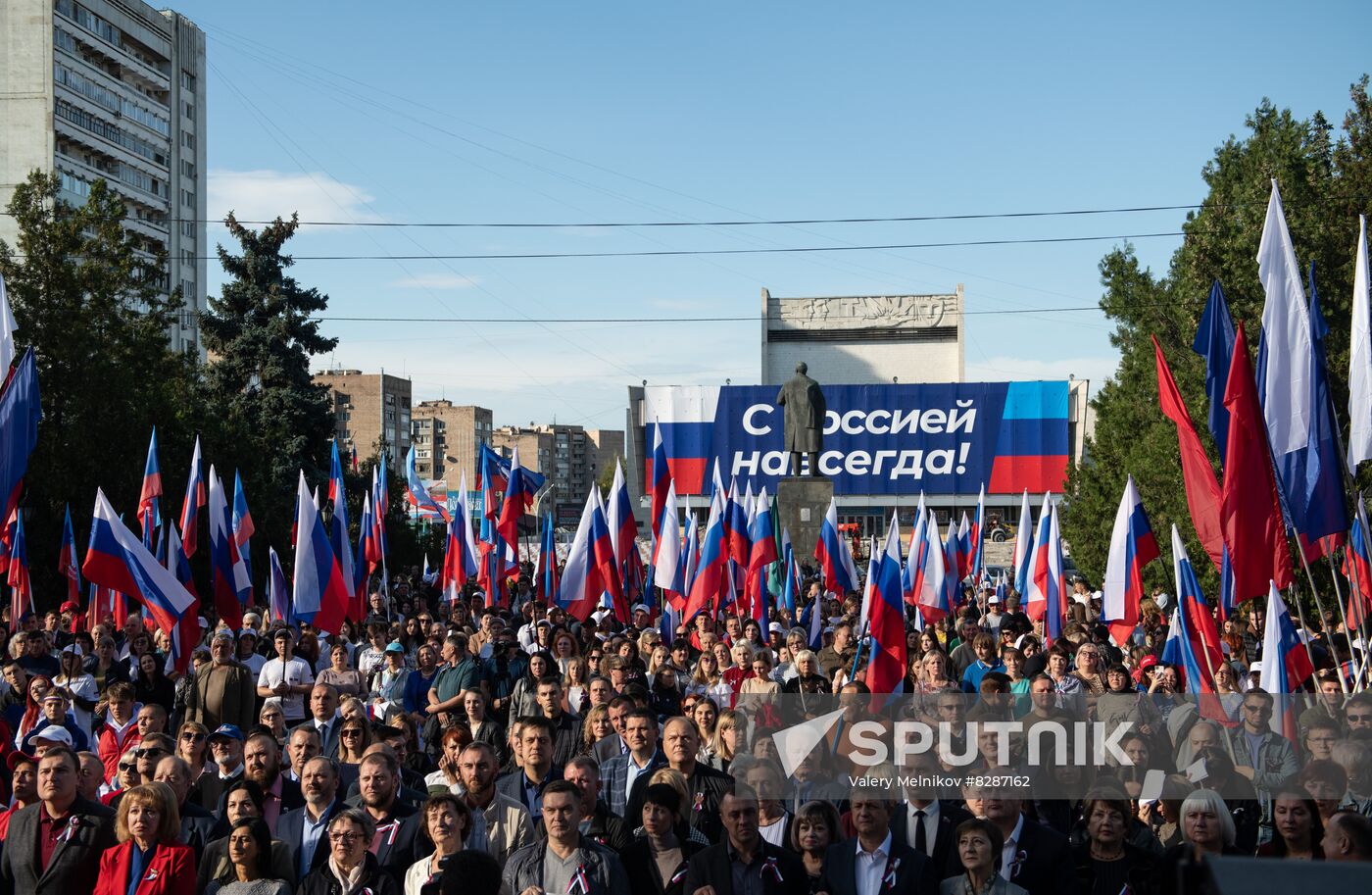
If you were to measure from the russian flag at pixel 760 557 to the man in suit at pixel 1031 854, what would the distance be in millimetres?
12280

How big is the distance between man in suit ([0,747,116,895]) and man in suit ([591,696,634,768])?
2.70m

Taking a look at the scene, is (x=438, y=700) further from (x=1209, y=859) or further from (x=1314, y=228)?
(x=1314, y=228)

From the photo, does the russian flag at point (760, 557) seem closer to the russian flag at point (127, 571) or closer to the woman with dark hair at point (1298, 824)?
the russian flag at point (127, 571)

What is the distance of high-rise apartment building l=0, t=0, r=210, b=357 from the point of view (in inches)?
2470

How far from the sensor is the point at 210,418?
105 feet

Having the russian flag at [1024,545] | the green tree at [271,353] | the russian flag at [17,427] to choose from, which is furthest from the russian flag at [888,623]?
the green tree at [271,353]

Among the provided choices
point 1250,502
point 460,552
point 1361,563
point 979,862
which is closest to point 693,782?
point 979,862

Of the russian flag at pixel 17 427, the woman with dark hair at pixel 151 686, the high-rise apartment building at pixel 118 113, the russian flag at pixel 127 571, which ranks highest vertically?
the high-rise apartment building at pixel 118 113

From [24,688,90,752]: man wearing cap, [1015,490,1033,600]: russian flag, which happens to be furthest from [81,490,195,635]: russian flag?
[1015,490,1033,600]: russian flag

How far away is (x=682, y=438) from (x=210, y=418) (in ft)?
90.7

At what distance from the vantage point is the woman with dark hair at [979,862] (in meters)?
5.37

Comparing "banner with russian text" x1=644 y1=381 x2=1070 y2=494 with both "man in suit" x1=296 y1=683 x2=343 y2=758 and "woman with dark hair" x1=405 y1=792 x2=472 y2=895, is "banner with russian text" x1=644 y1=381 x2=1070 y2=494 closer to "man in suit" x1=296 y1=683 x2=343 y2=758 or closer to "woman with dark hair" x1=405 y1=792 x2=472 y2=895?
"man in suit" x1=296 y1=683 x2=343 y2=758

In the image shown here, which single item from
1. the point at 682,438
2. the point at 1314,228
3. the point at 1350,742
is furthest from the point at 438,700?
the point at 682,438

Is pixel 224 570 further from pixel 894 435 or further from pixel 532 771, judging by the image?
pixel 894 435
